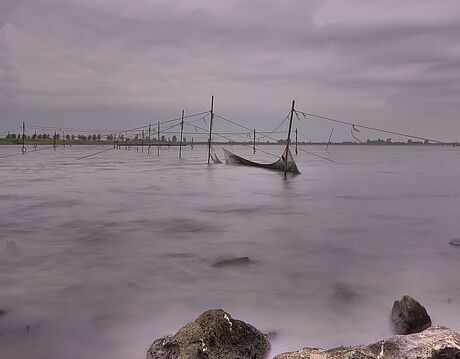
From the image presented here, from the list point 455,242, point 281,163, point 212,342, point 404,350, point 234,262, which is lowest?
point 234,262

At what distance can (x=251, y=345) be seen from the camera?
5.60m

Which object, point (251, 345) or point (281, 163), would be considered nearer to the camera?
point (251, 345)

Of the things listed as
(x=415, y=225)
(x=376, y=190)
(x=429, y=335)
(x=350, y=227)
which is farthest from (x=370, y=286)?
(x=376, y=190)

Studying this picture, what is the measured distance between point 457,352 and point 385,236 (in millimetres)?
11002

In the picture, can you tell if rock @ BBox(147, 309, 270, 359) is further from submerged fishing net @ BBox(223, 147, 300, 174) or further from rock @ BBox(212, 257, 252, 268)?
submerged fishing net @ BBox(223, 147, 300, 174)

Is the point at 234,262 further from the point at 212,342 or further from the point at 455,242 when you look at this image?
the point at 455,242

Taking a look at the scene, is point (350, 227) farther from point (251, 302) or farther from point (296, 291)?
point (251, 302)

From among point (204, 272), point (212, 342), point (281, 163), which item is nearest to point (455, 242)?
point (204, 272)

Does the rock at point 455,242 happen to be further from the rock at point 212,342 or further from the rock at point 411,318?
the rock at point 212,342

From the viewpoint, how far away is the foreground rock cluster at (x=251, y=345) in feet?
15.8

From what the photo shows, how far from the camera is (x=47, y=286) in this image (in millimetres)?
8844

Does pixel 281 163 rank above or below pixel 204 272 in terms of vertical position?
above

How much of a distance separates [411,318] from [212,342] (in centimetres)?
344

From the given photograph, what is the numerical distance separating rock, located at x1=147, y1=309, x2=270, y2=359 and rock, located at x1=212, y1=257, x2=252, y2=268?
5287 mm
